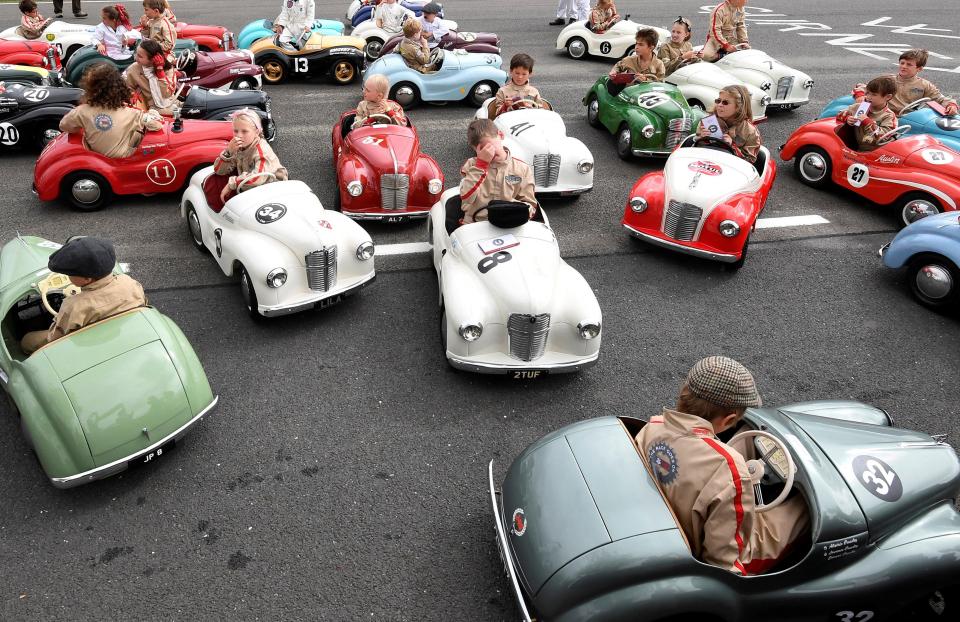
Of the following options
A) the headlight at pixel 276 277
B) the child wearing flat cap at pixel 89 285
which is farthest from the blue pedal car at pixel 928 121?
the child wearing flat cap at pixel 89 285

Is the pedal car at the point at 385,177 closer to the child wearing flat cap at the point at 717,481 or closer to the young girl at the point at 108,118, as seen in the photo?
the young girl at the point at 108,118

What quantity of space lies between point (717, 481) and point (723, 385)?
1.53 feet

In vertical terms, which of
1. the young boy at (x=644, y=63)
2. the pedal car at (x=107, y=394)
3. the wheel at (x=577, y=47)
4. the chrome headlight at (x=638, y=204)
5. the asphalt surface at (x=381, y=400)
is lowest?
the asphalt surface at (x=381, y=400)

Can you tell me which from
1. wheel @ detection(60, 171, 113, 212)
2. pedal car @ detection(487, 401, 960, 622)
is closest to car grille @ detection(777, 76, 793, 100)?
pedal car @ detection(487, 401, 960, 622)

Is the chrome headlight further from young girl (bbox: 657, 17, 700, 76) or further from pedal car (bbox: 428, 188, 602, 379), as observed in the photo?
young girl (bbox: 657, 17, 700, 76)

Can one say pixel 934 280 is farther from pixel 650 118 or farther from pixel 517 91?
pixel 517 91

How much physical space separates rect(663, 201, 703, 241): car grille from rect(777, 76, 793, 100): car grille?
6137 mm

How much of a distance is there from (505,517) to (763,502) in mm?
1431

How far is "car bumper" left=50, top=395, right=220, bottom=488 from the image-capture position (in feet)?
14.9

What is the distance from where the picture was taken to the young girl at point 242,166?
6.93 metres

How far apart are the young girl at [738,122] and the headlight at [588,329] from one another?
372cm

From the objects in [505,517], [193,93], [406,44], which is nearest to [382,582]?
[505,517]

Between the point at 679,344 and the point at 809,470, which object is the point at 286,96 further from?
the point at 809,470

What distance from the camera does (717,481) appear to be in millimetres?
3469
